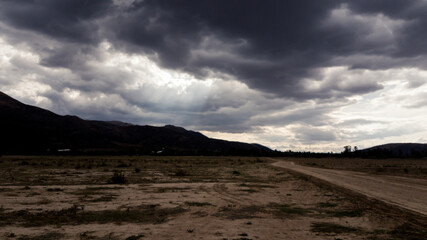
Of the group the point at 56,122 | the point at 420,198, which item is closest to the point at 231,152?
the point at 56,122

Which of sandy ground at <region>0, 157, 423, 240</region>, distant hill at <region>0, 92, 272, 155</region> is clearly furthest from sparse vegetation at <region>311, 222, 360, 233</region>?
distant hill at <region>0, 92, 272, 155</region>

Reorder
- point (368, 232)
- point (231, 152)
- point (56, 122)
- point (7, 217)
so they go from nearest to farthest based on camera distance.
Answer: point (368, 232) < point (7, 217) < point (231, 152) < point (56, 122)

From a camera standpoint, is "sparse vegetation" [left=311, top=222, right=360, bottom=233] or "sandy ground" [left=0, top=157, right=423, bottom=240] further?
"sparse vegetation" [left=311, top=222, right=360, bottom=233]

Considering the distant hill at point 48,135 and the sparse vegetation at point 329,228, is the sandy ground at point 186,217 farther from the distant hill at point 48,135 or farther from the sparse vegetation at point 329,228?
the distant hill at point 48,135

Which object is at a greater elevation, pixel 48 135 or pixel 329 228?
pixel 48 135

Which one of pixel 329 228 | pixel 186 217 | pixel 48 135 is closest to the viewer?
pixel 329 228

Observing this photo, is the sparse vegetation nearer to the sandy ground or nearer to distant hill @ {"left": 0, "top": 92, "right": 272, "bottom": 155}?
the sandy ground

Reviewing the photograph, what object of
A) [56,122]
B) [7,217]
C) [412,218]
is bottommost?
[7,217]

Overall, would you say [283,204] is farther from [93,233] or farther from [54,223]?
[54,223]

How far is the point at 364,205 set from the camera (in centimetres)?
1398

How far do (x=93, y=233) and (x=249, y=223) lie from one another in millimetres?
5205

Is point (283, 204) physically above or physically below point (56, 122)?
below

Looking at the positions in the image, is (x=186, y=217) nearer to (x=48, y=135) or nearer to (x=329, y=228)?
(x=329, y=228)

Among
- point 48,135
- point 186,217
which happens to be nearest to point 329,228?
point 186,217
